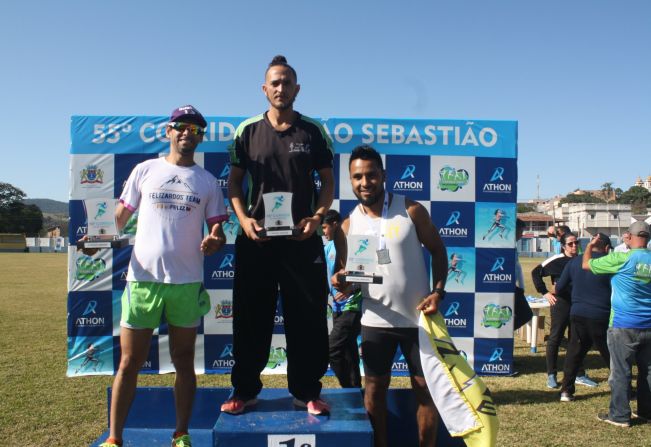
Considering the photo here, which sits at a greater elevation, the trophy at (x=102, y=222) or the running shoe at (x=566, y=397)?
the trophy at (x=102, y=222)

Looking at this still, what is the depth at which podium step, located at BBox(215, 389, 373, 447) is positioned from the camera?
254cm

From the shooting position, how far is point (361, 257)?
265cm

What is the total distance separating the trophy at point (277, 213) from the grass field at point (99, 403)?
2.45 meters

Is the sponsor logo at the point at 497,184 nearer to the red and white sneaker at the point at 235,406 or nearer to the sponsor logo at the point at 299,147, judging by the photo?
the sponsor logo at the point at 299,147

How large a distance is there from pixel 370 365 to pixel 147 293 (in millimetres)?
1277

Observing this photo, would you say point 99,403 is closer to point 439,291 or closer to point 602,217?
point 439,291

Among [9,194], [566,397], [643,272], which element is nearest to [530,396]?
[566,397]

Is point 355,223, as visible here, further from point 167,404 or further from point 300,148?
point 167,404

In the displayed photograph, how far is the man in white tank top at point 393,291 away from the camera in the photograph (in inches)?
110

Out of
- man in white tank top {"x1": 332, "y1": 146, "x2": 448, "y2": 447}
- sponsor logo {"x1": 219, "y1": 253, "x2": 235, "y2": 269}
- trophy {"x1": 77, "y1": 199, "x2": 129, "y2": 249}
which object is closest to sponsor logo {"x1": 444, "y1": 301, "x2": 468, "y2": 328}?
sponsor logo {"x1": 219, "y1": 253, "x2": 235, "y2": 269}

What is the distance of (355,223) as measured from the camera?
2.92 metres

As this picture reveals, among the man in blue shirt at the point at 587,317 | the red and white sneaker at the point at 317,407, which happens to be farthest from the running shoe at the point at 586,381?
the red and white sneaker at the point at 317,407

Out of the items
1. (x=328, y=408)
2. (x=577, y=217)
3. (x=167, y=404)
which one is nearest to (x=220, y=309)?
(x=167, y=404)

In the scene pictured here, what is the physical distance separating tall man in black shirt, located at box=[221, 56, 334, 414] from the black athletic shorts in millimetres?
274
